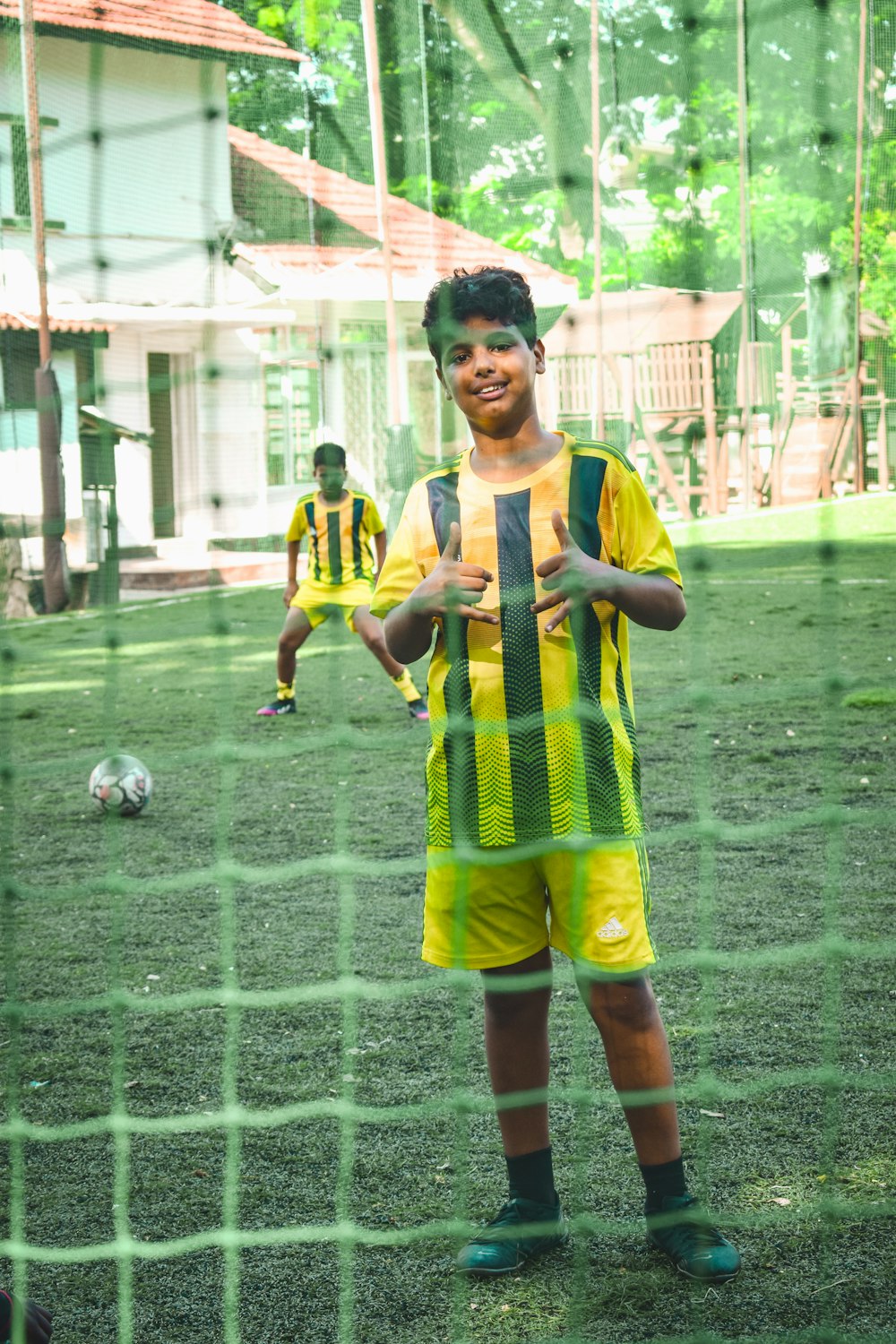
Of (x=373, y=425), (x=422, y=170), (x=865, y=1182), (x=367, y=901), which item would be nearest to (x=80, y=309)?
(x=373, y=425)

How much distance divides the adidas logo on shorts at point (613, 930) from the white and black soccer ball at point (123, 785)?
3.01 meters

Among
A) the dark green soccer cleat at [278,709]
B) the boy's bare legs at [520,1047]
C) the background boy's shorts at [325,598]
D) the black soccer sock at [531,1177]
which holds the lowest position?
the black soccer sock at [531,1177]

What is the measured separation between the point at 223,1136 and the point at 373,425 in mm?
6169

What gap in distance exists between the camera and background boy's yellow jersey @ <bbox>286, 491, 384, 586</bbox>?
6.66 metres

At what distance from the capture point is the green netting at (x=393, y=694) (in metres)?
2.31

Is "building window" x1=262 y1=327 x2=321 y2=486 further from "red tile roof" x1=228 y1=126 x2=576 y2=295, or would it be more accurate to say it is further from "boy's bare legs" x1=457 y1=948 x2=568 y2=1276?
"boy's bare legs" x1=457 y1=948 x2=568 y2=1276

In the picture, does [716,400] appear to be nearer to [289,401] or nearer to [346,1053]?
[289,401]

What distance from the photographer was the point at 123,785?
16.1 ft

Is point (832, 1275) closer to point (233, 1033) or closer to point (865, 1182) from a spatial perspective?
point (865, 1182)

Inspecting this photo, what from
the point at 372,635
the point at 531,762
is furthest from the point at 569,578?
the point at 372,635

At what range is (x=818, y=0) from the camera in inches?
120

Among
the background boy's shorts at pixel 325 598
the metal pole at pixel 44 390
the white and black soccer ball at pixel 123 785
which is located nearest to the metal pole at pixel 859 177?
the background boy's shorts at pixel 325 598

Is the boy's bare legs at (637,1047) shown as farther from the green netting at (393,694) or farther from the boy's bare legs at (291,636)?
the boy's bare legs at (291,636)

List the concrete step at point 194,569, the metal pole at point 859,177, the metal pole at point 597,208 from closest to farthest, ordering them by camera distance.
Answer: the metal pole at point 859,177 → the metal pole at point 597,208 → the concrete step at point 194,569
